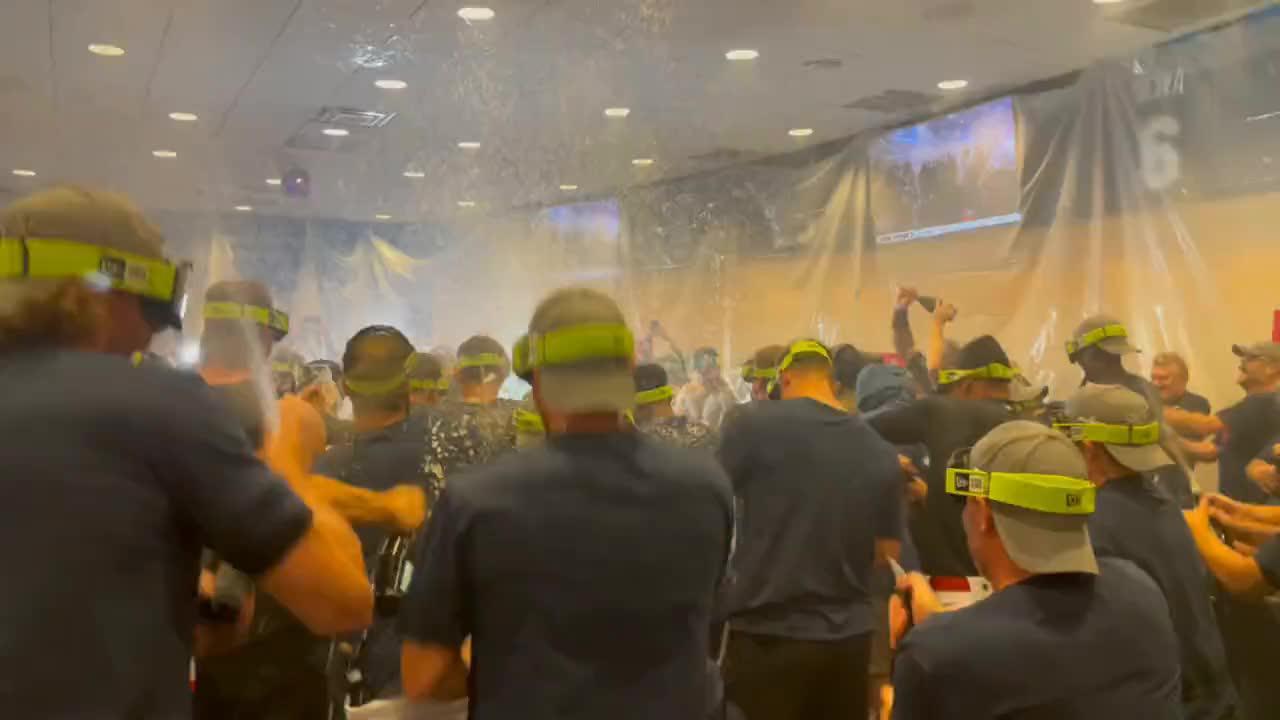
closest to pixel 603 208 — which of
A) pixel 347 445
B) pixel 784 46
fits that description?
pixel 784 46

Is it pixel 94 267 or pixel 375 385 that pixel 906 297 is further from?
pixel 94 267

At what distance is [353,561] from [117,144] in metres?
2.43

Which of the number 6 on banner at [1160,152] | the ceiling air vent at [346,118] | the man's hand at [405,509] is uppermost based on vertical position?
the ceiling air vent at [346,118]

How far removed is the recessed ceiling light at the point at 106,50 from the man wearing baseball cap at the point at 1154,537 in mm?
3081

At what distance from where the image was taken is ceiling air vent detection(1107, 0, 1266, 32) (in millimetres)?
3467

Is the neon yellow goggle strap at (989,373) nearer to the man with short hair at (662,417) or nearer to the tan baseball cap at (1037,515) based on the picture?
the man with short hair at (662,417)

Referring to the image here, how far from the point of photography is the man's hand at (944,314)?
4234mm

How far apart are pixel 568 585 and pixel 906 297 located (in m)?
3.78

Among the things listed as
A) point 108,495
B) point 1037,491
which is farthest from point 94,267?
point 1037,491

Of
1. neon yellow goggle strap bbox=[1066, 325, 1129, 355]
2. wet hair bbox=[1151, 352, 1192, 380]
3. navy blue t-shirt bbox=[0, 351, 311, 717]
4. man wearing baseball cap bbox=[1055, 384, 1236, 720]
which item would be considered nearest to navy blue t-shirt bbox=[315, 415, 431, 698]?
navy blue t-shirt bbox=[0, 351, 311, 717]

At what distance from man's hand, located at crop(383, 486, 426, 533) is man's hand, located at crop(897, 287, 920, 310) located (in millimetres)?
3488

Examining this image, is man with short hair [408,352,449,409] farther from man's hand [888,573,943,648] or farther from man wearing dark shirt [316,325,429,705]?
man's hand [888,573,943,648]

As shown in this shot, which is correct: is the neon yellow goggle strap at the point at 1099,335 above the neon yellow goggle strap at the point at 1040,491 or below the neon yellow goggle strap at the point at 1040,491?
above

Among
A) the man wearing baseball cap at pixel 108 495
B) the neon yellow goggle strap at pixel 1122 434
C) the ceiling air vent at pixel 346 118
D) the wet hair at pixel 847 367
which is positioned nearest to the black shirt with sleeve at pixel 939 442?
the wet hair at pixel 847 367
